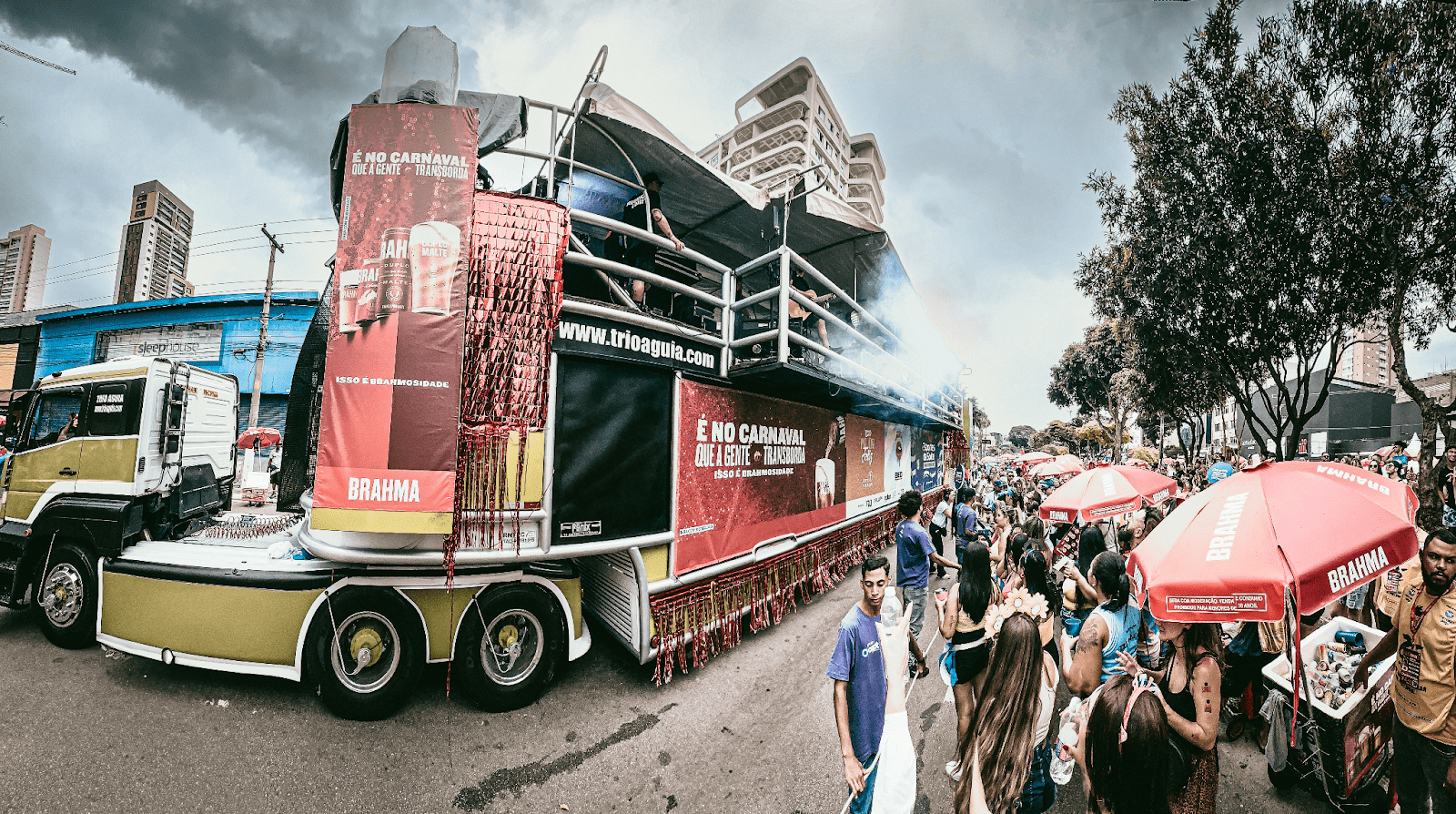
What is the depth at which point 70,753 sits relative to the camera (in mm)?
3771

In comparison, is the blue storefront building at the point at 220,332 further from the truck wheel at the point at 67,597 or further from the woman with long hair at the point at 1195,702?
the woman with long hair at the point at 1195,702

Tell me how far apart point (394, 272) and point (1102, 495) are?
8.06 metres

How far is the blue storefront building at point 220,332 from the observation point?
22.5 meters

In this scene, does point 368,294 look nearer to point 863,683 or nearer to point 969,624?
point 863,683

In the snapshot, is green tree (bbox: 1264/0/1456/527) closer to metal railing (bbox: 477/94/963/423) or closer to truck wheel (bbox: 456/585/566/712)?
metal railing (bbox: 477/94/963/423)

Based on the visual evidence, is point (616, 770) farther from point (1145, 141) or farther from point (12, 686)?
point (1145, 141)

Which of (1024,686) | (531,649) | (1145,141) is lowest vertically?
(531,649)

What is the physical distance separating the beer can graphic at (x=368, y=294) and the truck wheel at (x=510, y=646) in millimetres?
2431

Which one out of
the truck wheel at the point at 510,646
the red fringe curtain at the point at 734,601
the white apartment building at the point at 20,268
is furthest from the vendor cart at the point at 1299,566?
the white apartment building at the point at 20,268

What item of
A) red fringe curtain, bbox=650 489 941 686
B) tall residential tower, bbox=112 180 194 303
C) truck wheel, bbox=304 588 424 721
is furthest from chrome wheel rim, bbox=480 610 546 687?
tall residential tower, bbox=112 180 194 303

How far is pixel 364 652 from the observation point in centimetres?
431

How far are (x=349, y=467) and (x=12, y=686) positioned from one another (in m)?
4.32

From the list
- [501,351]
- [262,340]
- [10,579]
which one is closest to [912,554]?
[501,351]

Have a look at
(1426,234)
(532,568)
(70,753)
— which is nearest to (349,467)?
(532,568)
